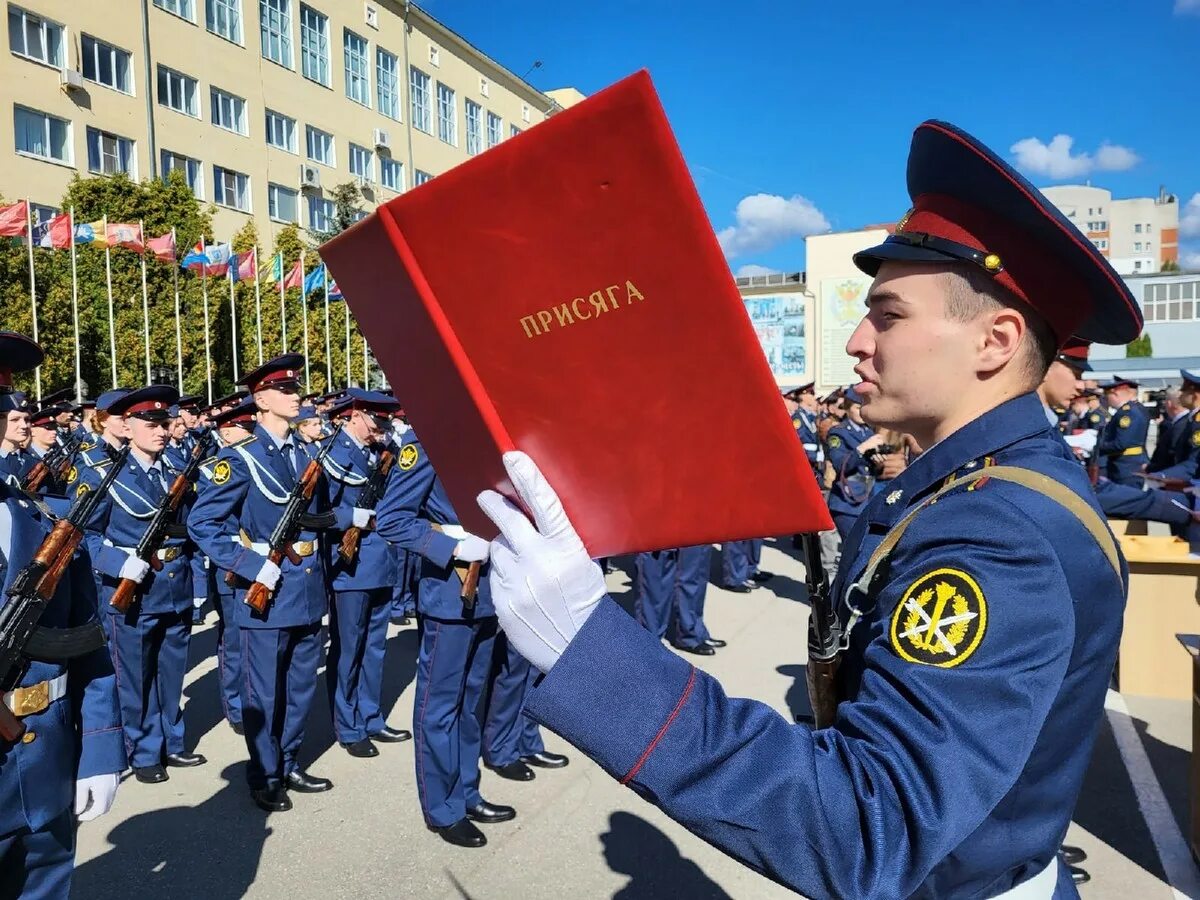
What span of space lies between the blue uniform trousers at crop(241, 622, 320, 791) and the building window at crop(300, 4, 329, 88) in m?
29.0

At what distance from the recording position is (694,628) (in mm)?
7453

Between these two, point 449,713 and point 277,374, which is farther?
point 277,374

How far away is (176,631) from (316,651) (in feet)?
3.71

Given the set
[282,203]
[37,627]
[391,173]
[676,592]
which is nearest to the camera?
[37,627]

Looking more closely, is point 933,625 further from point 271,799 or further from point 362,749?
point 362,749

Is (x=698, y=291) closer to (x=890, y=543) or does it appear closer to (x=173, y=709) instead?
(x=890, y=543)

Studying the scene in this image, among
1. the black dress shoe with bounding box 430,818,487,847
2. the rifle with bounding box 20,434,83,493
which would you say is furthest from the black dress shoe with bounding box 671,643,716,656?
the rifle with bounding box 20,434,83,493

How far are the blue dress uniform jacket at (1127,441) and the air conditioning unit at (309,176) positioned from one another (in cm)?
2533

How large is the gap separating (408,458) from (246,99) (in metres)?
26.6

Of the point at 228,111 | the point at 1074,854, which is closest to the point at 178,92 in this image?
the point at 228,111

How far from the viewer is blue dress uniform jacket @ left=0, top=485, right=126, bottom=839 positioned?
2.54 meters

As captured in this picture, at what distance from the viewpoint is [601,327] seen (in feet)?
3.54

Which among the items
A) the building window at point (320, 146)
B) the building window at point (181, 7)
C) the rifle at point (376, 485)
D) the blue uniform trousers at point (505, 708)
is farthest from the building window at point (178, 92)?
the blue uniform trousers at point (505, 708)

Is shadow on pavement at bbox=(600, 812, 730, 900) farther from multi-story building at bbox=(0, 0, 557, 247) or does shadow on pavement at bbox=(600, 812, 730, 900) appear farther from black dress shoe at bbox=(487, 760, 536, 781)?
multi-story building at bbox=(0, 0, 557, 247)
